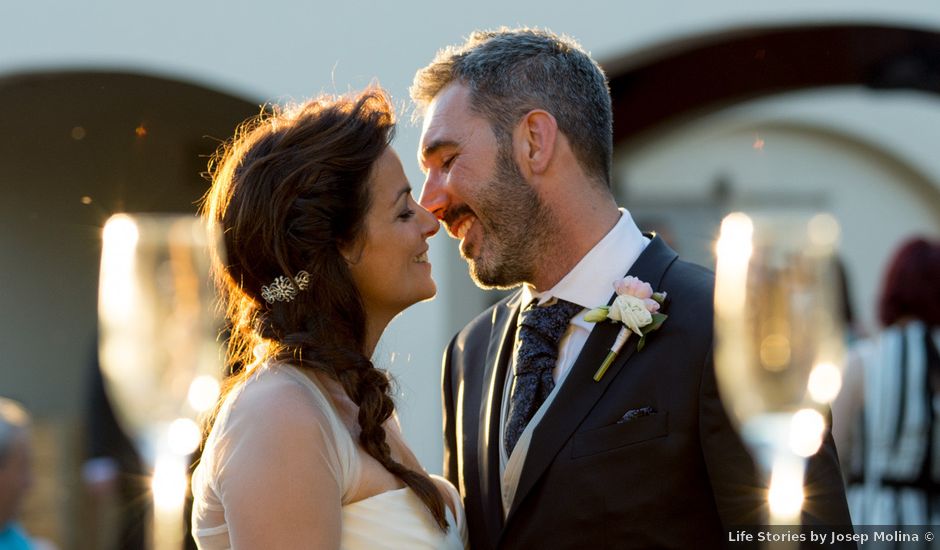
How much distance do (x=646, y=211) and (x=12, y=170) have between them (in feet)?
20.1

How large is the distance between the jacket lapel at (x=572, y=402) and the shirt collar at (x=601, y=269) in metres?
0.12

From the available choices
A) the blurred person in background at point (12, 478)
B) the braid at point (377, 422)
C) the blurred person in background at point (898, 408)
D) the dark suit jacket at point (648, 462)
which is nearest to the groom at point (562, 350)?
the dark suit jacket at point (648, 462)

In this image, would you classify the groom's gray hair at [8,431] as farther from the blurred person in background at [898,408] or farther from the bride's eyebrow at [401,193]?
the blurred person in background at [898,408]

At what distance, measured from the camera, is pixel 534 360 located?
2.91 meters

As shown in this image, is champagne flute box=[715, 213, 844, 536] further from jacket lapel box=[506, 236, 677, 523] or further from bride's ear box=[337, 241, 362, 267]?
bride's ear box=[337, 241, 362, 267]

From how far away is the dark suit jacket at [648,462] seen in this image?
259cm

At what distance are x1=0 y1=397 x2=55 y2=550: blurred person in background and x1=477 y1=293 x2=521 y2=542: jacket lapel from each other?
4.66ft

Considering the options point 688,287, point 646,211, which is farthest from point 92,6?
point 646,211

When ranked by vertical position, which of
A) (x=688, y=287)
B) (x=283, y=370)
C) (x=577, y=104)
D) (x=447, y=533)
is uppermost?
(x=577, y=104)

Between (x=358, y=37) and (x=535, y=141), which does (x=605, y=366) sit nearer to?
(x=535, y=141)

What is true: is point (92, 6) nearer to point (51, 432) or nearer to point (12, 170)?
point (12, 170)

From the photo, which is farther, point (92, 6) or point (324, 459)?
point (92, 6)

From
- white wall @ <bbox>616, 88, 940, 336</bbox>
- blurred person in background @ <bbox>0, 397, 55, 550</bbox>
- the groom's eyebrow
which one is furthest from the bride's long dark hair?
white wall @ <bbox>616, 88, 940, 336</bbox>

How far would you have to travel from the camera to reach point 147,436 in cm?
848
